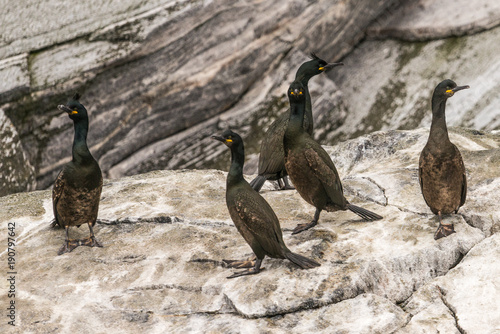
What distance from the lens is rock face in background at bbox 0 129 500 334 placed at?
203 inches

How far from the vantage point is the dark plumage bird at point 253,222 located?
18.4 feet

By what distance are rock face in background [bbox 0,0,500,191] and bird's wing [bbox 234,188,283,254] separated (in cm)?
788

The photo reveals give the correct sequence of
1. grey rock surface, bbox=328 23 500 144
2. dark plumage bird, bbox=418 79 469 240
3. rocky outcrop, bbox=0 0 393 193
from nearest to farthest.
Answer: dark plumage bird, bbox=418 79 469 240
rocky outcrop, bbox=0 0 393 193
grey rock surface, bbox=328 23 500 144

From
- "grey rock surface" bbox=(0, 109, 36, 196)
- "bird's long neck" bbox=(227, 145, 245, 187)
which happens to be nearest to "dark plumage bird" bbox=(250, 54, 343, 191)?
"bird's long neck" bbox=(227, 145, 245, 187)

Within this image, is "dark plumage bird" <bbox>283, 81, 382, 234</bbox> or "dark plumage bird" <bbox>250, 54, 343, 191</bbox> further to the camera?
"dark plumage bird" <bbox>250, 54, 343, 191</bbox>

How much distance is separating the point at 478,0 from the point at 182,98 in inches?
310

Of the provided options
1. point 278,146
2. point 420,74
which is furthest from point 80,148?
point 420,74

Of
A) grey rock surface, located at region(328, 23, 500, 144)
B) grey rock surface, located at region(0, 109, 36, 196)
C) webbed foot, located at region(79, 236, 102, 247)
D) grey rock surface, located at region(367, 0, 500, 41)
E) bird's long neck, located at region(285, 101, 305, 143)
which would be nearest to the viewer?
bird's long neck, located at region(285, 101, 305, 143)

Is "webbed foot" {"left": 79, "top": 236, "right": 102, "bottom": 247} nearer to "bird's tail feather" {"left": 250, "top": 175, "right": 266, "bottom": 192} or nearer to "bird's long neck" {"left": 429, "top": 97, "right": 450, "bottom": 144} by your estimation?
"bird's tail feather" {"left": 250, "top": 175, "right": 266, "bottom": 192}

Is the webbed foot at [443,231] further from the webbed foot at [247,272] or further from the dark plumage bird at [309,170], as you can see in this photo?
the webbed foot at [247,272]

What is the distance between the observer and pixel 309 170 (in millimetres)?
→ 6414

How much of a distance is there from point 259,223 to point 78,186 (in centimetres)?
212

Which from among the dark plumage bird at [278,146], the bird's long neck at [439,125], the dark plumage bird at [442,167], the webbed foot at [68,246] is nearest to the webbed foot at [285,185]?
the dark plumage bird at [278,146]

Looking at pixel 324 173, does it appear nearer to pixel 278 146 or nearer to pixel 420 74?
pixel 278 146
